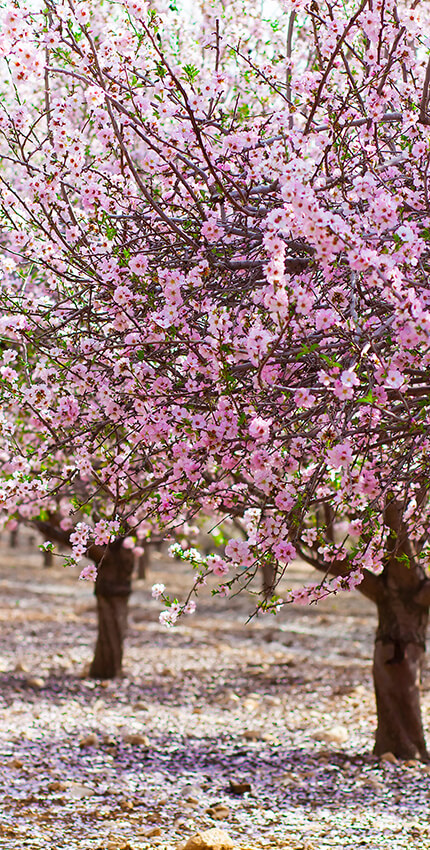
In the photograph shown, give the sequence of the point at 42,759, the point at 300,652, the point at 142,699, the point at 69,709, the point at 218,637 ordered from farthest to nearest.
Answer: the point at 218,637, the point at 300,652, the point at 142,699, the point at 69,709, the point at 42,759

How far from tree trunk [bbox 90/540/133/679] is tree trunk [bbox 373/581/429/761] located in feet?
17.3

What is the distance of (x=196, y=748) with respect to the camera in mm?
10148

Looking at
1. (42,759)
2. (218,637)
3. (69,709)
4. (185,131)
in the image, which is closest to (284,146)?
(185,131)

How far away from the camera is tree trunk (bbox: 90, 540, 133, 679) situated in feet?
45.0

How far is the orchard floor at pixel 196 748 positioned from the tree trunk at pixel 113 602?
50 centimetres

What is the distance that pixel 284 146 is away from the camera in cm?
450

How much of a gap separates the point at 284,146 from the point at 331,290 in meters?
0.80

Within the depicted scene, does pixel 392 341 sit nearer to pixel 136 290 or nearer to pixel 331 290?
pixel 331 290

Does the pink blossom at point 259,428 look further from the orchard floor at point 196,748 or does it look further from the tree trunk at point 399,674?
the tree trunk at point 399,674

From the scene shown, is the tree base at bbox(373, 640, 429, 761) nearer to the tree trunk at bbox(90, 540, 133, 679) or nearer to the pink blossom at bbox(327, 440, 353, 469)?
the tree trunk at bbox(90, 540, 133, 679)

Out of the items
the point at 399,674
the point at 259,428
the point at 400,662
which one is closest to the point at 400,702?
the point at 399,674

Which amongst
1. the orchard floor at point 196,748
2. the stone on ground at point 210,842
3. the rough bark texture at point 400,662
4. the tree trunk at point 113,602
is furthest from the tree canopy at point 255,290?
the tree trunk at point 113,602

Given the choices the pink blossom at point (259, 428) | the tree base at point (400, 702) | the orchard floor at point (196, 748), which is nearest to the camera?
the pink blossom at point (259, 428)

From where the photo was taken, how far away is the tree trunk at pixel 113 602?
13.7 metres
